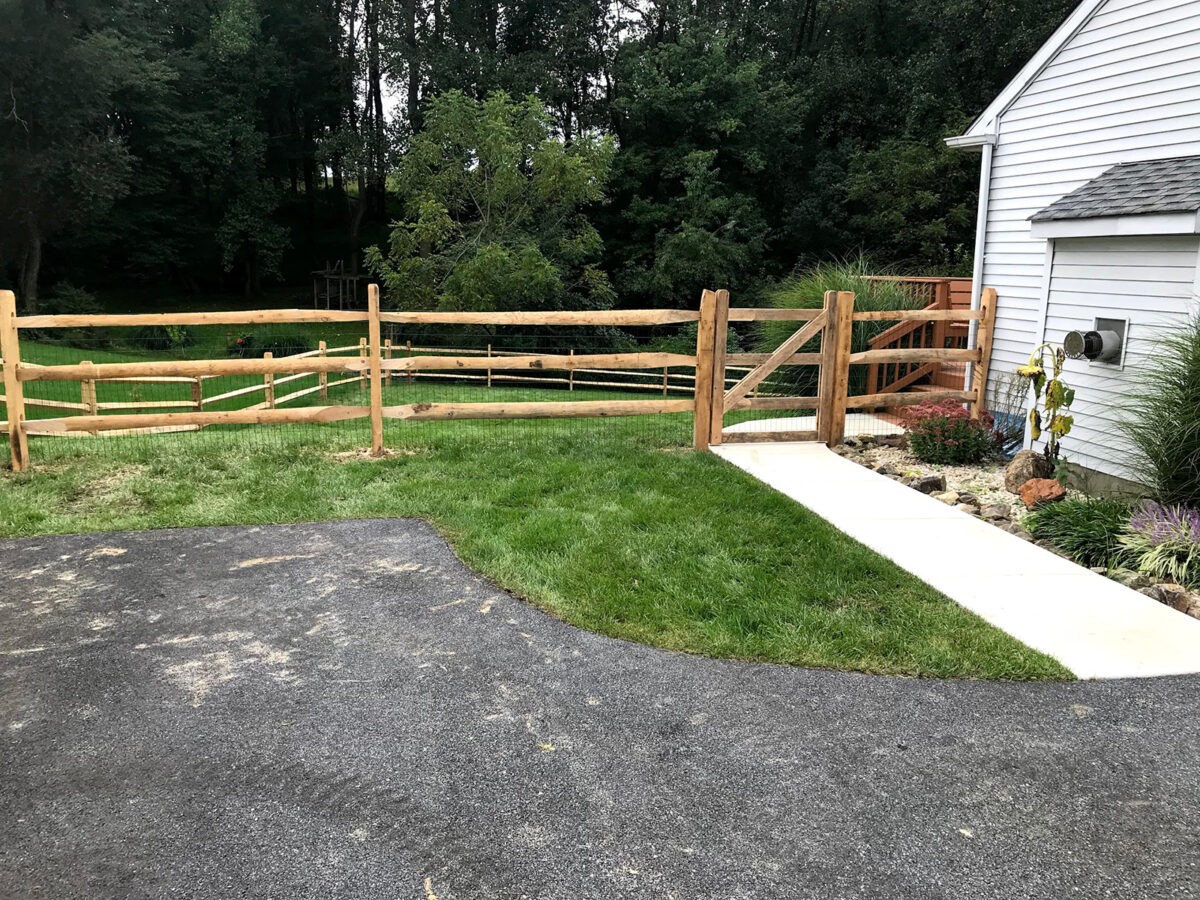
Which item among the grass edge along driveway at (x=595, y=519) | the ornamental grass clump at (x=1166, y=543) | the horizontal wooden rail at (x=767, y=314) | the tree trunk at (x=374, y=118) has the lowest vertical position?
the grass edge along driveway at (x=595, y=519)

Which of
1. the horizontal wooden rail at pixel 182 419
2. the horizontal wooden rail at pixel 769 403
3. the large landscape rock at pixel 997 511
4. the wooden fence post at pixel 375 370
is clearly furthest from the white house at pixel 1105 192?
the horizontal wooden rail at pixel 182 419

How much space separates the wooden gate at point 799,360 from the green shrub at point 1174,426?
9.36 ft

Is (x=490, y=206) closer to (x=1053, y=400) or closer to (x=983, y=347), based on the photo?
(x=983, y=347)

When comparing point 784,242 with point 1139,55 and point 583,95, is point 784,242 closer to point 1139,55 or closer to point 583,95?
point 583,95

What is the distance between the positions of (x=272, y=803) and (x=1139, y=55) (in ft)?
29.0

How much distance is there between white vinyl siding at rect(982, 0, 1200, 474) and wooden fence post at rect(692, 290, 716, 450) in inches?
115

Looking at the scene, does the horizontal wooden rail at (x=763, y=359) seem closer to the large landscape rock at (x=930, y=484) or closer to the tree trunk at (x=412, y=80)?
the large landscape rock at (x=930, y=484)

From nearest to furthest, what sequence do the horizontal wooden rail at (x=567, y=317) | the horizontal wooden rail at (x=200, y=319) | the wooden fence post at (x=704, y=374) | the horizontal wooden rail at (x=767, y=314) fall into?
the horizontal wooden rail at (x=200, y=319) → the horizontal wooden rail at (x=567, y=317) → the wooden fence post at (x=704, y=374) → the horizontal wooden rail at (x=767, y=314)

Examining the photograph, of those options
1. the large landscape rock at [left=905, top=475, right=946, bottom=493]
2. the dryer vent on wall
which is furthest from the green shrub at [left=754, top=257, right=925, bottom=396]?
the dryer vent on wall

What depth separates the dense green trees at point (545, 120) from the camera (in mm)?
26031

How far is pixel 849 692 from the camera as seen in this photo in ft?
12.8

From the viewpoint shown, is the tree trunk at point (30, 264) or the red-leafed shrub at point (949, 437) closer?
the red-leafed shrub at point (949, 437)

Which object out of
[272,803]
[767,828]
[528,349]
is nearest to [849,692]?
[767,828]

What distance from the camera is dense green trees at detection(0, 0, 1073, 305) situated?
26.0 metres
